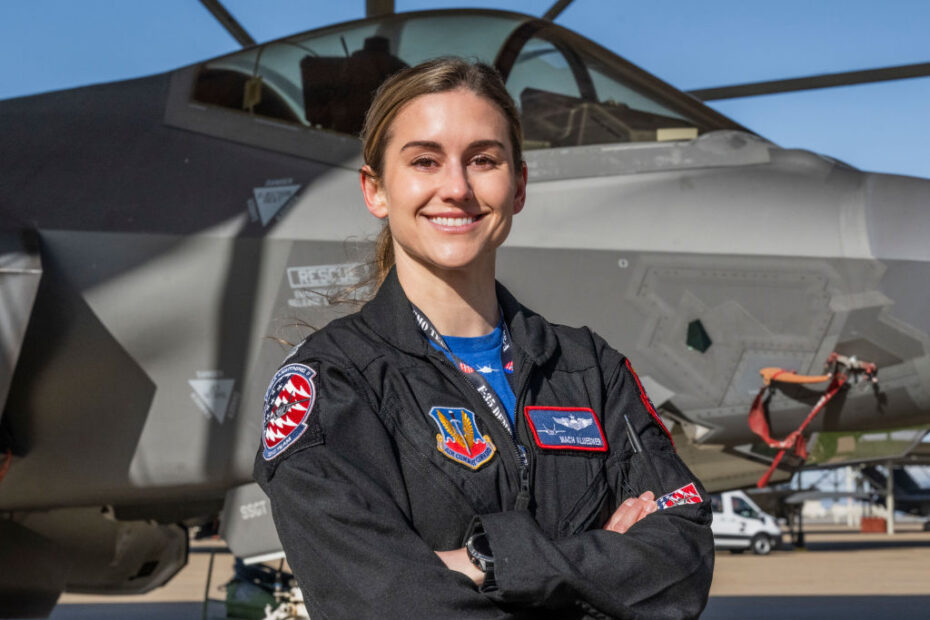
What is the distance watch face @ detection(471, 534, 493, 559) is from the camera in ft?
5.52

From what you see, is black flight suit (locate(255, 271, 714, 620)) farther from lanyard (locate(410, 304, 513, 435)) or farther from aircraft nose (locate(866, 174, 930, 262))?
aircraft nose (locate(866, 174, 930, 262))

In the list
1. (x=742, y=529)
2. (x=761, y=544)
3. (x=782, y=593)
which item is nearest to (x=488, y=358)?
(x=782, y=593)

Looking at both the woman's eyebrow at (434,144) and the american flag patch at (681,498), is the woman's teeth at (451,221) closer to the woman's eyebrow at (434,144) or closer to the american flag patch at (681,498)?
the woman's eyebrow at (434,144)

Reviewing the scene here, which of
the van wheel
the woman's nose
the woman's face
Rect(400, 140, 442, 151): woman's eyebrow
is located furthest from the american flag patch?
the van wheel

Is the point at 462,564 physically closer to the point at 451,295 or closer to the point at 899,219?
the point at 451,295

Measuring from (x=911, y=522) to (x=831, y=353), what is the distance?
6644 cm

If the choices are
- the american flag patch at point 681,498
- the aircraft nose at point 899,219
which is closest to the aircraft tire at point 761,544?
the aircraft nose at point 899,219

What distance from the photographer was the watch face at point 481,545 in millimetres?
1683

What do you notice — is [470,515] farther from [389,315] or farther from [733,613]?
[733,613]

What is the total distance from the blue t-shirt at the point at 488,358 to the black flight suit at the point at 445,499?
4cm

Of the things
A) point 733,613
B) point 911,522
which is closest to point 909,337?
point 733,613

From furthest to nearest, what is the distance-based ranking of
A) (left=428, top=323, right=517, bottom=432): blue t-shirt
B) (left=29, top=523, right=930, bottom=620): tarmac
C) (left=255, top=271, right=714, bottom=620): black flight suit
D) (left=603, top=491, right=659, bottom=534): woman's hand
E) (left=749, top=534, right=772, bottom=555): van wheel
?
(left=749, top=534, right=772, bottom=555): van wheel < (left=29, top=523, right=930, bottom=620): tarmac < (left=428, top=323, right=517, bottom=432): blue t-shirt < (left=603, top=491, right=659, bottom=534): woman's hand < (left=255, top=271, right=714, bottom=620): black flight suit

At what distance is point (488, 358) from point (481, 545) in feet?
1.44

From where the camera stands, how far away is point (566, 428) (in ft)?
6.24
